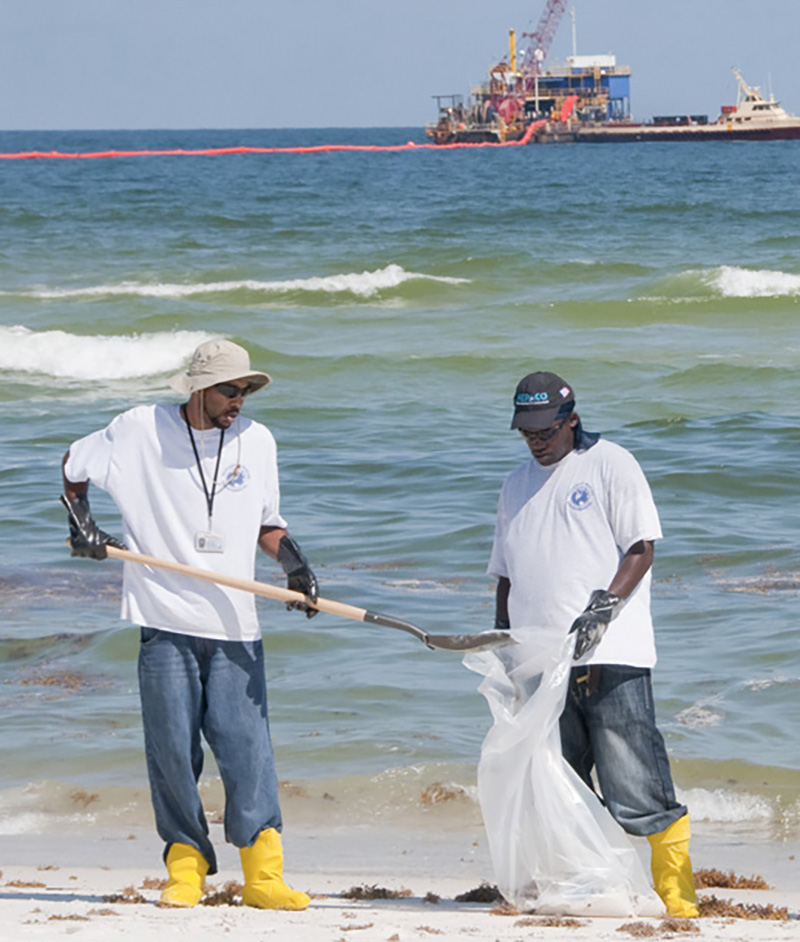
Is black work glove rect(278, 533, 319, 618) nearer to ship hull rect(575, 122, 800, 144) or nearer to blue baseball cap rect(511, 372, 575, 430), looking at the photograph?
blue baseball cap rect(511, 372, 575, 430)

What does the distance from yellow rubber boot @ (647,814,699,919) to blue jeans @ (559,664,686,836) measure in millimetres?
40

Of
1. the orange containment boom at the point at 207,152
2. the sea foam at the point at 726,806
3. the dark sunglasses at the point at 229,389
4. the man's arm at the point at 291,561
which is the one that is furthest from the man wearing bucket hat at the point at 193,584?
the orange containment boom at the point at 207,152

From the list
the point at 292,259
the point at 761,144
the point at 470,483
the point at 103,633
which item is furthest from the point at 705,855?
the point at 761,144

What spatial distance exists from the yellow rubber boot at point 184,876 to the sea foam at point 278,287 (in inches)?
836

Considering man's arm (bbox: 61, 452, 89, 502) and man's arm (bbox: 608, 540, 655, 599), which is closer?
man's arm (bbox: 608, 540, 655, 599)

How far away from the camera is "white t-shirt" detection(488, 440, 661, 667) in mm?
4117

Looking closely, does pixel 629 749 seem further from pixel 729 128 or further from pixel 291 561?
pixel 729 128

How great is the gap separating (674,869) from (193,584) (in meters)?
1.51

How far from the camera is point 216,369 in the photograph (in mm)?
4125

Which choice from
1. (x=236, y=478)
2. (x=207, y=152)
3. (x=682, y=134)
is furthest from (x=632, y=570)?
(x=682, y=134)

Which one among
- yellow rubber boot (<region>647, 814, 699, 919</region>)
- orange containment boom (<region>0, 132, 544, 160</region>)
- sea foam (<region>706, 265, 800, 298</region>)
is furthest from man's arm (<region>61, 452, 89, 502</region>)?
orange containment boom (<region>0, 132, 544, 160</region>)

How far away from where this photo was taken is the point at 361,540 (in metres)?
9.86

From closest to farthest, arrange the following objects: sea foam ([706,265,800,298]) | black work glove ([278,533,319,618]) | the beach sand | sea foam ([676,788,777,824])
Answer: the beach sand
black work glove ([278,533,319,618])
sea foam ([676,788,777,824])
sea foam ([706,265,800,298])

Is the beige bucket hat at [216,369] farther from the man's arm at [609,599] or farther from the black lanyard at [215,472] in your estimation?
the man's arm at [609,599]
